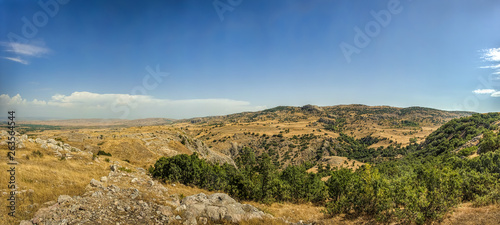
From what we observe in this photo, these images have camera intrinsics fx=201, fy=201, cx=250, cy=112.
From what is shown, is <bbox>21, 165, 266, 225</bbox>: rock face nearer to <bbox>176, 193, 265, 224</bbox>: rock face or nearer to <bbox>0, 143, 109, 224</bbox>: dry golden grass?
<bbox>176, 193, 265, 224</bbox>: rock face

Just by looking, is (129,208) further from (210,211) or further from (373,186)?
(373,186)

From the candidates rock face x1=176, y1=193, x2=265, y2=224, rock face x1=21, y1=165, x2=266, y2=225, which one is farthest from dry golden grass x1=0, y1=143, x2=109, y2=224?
rock face x1=176, y1=193, x2=265, y2=224

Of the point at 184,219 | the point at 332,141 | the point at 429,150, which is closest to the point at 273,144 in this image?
the point at 332,141

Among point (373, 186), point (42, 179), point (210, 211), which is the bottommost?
point (210, 211)

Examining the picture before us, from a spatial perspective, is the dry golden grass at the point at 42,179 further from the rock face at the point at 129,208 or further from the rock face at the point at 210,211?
the rock face at the point at 210,211

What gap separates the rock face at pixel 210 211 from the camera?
1539 centimetres

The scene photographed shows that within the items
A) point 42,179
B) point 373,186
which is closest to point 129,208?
point 42,179

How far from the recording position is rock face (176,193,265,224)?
50.5 ft

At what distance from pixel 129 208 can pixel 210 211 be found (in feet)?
19.2

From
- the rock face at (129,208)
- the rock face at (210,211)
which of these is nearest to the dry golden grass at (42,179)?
the rock face at (129,208)

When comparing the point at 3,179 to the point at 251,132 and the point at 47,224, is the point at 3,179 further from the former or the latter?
the point at 251,132

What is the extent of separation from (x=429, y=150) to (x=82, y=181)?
395ft

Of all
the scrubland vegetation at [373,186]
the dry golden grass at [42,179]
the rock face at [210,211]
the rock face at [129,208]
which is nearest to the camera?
the dry golden grass at [42,179]

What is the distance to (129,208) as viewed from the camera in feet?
47.0
